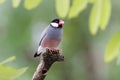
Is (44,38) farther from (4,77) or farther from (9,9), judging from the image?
(9,9)

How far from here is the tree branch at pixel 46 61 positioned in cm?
91

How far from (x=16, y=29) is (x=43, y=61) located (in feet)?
4.72

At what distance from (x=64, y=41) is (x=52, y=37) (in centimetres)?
140

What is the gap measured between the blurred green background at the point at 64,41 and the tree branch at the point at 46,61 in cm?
110

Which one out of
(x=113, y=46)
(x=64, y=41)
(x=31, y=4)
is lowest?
Answer: (x=64, y=41)

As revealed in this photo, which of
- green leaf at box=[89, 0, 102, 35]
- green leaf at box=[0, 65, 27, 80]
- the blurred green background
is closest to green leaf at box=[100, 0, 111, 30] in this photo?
green leaf at box=[89, 0, 102, 35]

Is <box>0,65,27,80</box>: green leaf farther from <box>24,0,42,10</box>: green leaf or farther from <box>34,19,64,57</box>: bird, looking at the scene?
<box>24,0,42,10</box>: green leaf

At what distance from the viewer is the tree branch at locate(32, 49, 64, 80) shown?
91cm

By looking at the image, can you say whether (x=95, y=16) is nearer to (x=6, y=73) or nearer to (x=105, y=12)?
(x=105, y=12)

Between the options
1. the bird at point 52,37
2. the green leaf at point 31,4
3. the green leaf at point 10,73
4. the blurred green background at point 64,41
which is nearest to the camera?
the green leaf at point 10,73

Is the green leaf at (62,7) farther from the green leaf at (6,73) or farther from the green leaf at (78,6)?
the green leaf at (6,73)

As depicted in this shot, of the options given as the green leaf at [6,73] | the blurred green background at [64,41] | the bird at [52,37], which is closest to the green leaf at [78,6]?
the bird at [52,37]

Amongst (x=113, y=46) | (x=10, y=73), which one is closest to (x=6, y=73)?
(x=10, y=73)

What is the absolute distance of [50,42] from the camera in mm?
987
